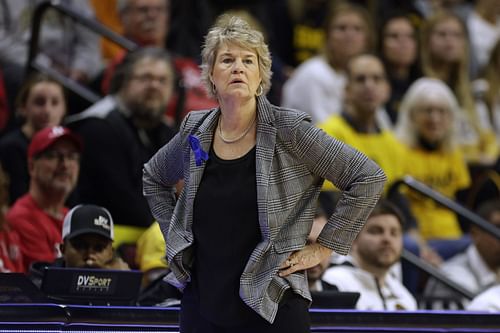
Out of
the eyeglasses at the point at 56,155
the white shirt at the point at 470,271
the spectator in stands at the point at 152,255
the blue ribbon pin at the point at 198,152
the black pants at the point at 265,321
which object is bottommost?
the white shirt at the point at 470,271

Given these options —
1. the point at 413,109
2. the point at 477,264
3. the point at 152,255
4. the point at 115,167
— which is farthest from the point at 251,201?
the point at 413,109

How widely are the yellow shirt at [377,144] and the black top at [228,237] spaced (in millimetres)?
4456

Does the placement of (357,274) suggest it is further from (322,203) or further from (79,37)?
(79,37)

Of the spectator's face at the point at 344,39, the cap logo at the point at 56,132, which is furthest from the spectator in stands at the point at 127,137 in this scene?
the spectator's face at the point at 344,39

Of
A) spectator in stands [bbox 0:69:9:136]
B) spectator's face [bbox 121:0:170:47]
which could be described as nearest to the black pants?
spectator in stands [bbox 0:69:9:136]

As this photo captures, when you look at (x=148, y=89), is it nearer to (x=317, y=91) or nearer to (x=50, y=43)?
(x=50, y=43)

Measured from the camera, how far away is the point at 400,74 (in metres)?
10.1

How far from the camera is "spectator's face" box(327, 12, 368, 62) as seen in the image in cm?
954

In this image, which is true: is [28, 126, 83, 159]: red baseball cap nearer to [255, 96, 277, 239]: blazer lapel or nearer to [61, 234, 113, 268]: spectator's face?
[61, 234, 113, 268]: spectator's face

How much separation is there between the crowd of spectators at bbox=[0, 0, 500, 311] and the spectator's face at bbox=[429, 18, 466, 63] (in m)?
0.01

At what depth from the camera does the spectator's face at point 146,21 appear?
8.66 metres

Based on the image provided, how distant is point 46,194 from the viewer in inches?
250

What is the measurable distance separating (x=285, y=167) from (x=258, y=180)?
13 cm

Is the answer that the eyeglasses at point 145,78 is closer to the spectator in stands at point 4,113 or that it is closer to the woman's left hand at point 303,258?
the spectator in stands at point 4,113
